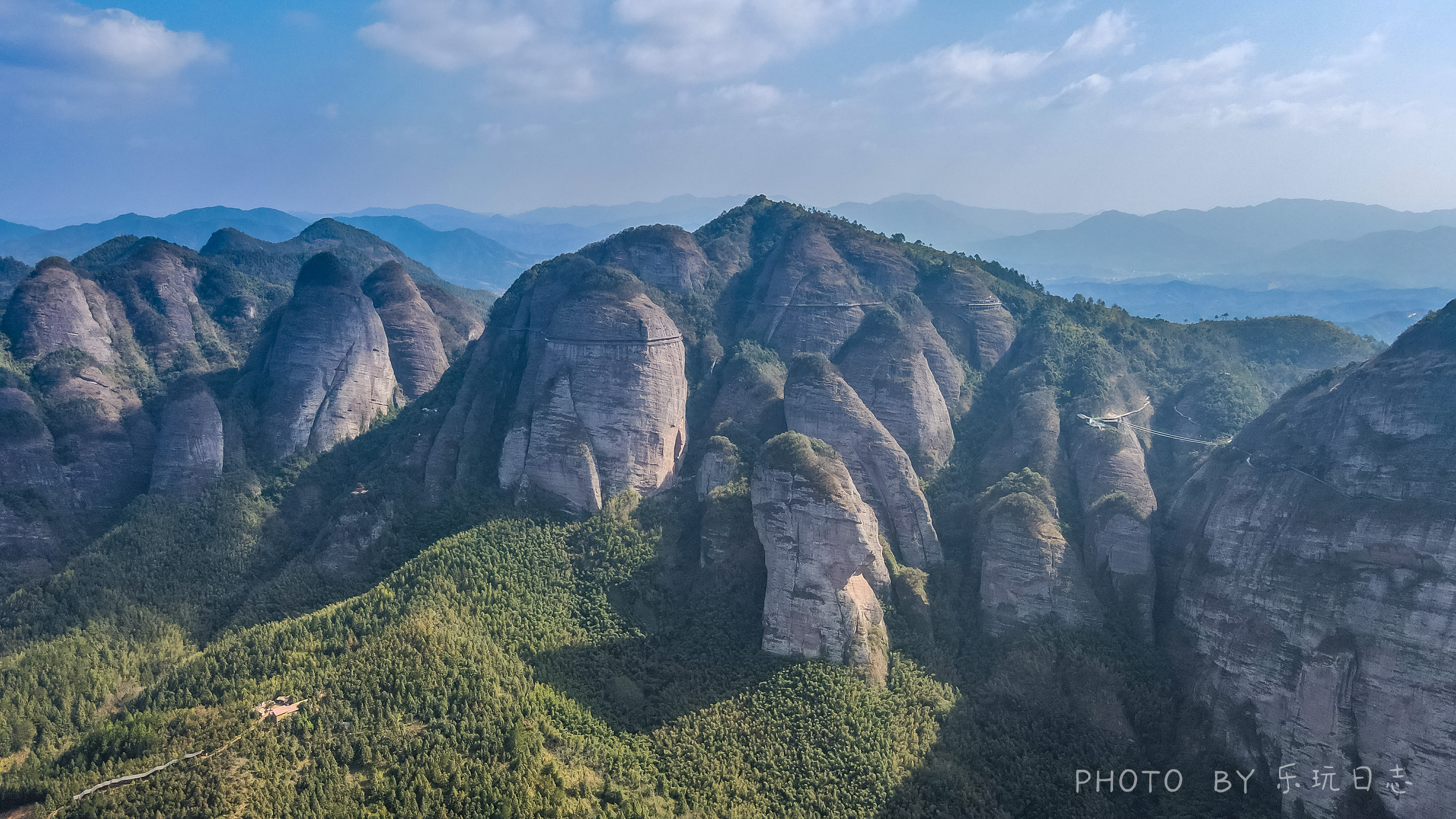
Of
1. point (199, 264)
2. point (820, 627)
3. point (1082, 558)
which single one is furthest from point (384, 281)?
point (1082, 558)

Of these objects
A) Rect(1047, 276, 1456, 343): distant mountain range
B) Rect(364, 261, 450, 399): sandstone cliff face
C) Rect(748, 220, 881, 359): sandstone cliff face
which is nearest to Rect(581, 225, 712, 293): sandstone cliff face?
Rect(748, 220, 881, 359): sandstone cliff face

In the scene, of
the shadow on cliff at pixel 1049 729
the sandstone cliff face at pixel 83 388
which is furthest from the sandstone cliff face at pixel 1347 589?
the sandstone cliff face at pixel 83 388

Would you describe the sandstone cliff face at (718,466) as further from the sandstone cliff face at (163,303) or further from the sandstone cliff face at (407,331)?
the sandstone cliff face at (163,303)

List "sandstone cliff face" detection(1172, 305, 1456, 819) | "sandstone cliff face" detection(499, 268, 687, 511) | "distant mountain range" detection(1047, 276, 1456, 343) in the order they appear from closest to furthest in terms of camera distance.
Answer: "sandstone cliff face" detection(1172, 305, 1456, 819) < "sandstone cliff face" detection(499, 268, 687, 511) < "distant mountain range" detection(1047, 276, 1456, 343)

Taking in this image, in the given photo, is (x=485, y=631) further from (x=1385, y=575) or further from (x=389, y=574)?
(x=1385, y=575)

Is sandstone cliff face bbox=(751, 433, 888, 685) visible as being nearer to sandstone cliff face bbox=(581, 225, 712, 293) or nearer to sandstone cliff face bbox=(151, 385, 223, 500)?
sandstone cliff face bbox=(581, 225, 712, 293)

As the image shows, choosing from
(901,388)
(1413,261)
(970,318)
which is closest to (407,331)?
(901,388)
